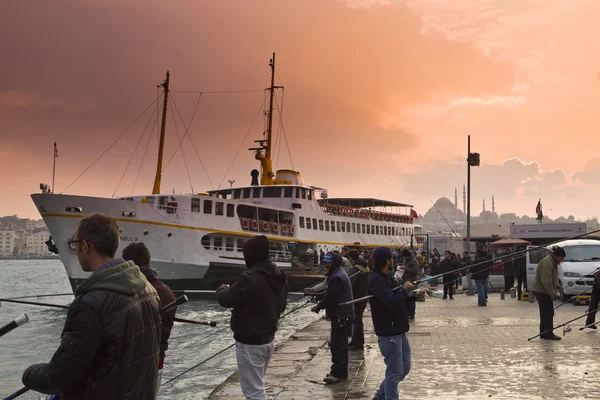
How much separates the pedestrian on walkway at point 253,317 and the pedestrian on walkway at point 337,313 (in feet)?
8.61

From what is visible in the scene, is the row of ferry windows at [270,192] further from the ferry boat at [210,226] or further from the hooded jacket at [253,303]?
the hooded jacket at [253,303]

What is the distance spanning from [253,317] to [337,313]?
2.98m

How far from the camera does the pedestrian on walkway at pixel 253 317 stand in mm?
5465

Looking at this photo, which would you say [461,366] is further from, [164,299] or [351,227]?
[351,227]

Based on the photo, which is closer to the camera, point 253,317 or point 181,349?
point 253,317

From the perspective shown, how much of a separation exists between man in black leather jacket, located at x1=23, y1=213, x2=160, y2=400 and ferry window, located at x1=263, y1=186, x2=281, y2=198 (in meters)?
33.2

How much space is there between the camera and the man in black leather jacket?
2865 millimetres

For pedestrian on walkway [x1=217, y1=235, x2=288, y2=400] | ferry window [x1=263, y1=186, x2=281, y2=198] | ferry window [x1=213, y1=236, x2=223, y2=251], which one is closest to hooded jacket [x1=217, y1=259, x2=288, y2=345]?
pedestrian on walkway [x1=217, y1=235, x2=288, y2=400]

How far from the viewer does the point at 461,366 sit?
29.2ft

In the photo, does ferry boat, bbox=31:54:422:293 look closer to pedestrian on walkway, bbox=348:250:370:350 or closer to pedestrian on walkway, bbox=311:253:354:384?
pedestrian on walkway, bbox=348:250:370:350

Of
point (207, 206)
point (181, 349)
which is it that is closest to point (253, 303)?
point (181, 349)

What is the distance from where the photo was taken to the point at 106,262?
3082 mm

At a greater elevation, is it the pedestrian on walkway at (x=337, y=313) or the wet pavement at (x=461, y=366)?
the pedestrian on walkway at (x=337, y=313)

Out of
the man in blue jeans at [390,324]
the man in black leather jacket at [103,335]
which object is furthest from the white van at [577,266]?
the man in black leather jacket at [103,335]
